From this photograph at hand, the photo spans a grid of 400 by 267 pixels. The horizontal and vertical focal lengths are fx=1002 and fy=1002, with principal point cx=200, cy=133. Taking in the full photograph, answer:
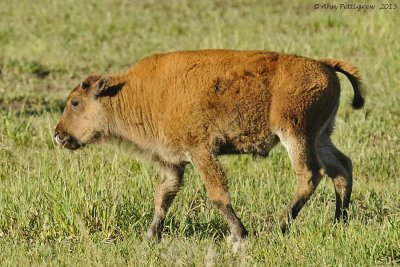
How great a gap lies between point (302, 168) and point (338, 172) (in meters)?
0.54

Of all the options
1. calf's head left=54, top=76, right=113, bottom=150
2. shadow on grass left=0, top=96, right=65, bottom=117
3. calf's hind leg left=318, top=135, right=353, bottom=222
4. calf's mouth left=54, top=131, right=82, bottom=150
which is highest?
calf's head left=54, top=76, right=113, bottom=150

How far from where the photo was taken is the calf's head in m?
8.13

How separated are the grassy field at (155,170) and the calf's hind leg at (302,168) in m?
0.14

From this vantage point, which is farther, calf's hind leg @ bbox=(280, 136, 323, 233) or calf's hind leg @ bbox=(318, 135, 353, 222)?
calf's hind leg @ bbox=(318, 135, 353, 222)

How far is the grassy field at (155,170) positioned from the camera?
6703mm

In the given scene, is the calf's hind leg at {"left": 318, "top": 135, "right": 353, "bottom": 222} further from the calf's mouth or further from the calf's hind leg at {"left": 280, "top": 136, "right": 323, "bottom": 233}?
the calf's mouth

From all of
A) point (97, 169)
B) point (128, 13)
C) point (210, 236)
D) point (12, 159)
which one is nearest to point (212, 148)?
point (210, 236)

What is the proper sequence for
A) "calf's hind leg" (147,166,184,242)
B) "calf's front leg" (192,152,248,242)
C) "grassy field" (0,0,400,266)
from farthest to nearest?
"calf's hind leg" (147,166,184,242), "calf's front leg" (192,152,248,242), "grassy field" (0,0,400,266)

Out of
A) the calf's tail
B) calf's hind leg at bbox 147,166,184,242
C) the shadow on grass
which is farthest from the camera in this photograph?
the shadow on grass

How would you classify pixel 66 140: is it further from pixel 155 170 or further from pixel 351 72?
pixel 351 72

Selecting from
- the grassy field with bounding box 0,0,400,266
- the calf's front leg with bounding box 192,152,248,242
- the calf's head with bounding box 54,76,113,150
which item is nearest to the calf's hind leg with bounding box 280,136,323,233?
the grassy field with bounding box 0,0,400,266

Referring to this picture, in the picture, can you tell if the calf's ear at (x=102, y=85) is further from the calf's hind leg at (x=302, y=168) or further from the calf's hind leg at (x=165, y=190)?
the calf's hind leg at (x=302, y=168)

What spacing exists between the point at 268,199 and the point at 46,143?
9.37ft

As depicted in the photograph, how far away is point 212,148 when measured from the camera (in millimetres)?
7570
